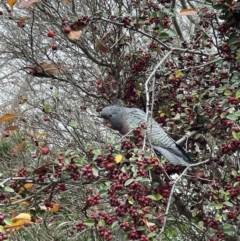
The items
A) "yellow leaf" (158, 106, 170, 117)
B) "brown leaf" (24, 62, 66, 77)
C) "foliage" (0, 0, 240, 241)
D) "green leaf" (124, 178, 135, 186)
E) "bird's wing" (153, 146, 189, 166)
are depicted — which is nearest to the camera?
"green leaf" (124, 178, 135, 186)

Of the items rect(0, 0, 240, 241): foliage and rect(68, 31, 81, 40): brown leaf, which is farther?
rect(68, 31, 81, 40): brown leaf

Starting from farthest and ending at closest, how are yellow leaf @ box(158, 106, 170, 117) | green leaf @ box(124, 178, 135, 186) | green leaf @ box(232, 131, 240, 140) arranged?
yellow leaf @ box(158, 106, 170, 117)
green leaf @ box(232, 131, 240, 140)
green leaf @ box(124, 178, 135, 186)

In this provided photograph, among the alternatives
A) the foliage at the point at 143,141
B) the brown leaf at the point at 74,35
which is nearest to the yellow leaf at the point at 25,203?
the foliage at the point at 143,141

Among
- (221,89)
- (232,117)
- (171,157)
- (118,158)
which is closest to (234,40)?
(221,89)

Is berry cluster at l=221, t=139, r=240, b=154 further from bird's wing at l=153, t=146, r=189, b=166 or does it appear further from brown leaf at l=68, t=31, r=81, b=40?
brown leaf at l=68, t=31, r=81, b=40

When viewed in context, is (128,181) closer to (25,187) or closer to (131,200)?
(131,200)

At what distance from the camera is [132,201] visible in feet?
4.39

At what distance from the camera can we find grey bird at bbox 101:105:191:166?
5.50ft

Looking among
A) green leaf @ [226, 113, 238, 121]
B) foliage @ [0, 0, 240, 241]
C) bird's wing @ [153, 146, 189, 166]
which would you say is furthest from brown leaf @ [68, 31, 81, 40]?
green leaf @ [226, 113, 238, 121]

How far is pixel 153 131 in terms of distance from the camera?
1.80m

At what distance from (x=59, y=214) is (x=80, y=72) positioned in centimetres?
102

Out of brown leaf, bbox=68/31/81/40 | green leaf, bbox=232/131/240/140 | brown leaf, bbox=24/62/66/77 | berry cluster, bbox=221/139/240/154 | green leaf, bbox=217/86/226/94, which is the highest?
brown leaf, bbox=68/31/81/40

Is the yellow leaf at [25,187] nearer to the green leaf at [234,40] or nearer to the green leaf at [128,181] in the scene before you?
the green leaf at [128,181]

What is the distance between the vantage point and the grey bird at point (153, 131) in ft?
5.50
